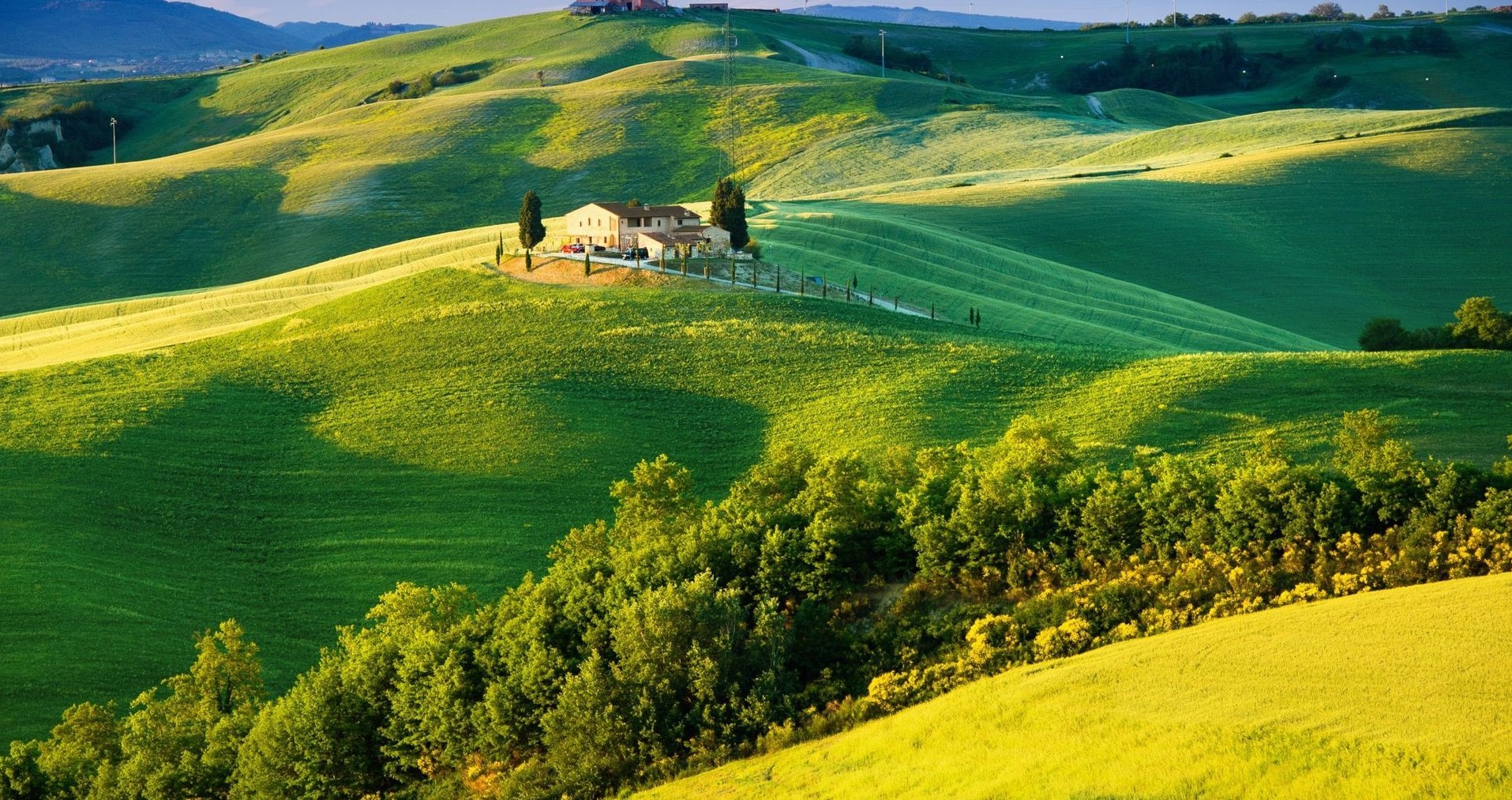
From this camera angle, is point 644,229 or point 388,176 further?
point 388,176

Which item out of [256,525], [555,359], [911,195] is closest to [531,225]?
[555,359]

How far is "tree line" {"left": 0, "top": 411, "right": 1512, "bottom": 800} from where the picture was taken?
35812 mm

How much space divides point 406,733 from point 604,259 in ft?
159

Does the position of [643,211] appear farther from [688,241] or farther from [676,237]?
[688,241]

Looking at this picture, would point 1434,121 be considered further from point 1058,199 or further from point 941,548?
point 941,548

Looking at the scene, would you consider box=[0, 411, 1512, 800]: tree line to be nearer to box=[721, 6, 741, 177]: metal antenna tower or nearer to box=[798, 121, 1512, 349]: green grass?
box=[798, 121, 1512, 349]: green grass

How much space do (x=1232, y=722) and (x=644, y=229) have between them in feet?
210

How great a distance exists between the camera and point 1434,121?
A: 496 ft

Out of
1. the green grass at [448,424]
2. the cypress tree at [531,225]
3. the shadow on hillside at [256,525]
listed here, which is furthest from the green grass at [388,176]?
the shadow on hillside at [256,525]

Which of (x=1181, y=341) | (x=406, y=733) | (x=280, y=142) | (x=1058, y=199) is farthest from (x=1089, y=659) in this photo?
(x=280, y=142)

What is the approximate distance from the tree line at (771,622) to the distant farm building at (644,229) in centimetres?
3990

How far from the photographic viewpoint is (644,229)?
8750cm

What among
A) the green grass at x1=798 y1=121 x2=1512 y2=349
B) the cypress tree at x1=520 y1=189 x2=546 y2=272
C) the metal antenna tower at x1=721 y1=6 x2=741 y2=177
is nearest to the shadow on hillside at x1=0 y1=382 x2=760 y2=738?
the cypress tree at x1=520 y1=189 x2=546 y2=272

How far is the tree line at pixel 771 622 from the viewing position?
1410 inches
